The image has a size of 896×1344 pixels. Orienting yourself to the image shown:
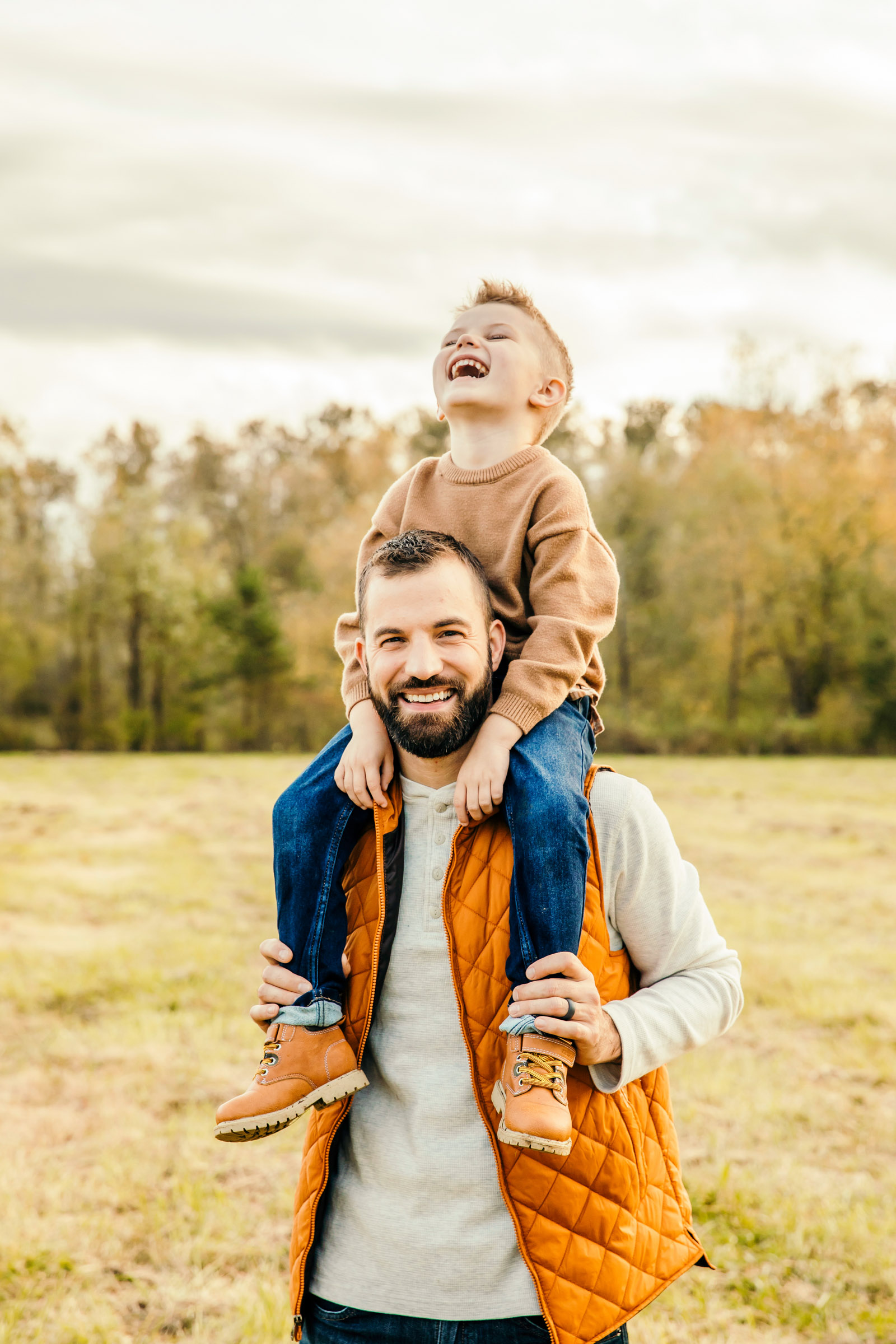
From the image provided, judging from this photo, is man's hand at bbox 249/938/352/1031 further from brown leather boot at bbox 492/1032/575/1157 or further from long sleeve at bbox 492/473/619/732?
long sleeve at bbox 492/473/619/732

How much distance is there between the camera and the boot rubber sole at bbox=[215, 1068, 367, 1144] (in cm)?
198

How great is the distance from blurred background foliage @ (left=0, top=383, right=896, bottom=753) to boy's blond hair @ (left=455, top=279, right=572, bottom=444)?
91.4 feet

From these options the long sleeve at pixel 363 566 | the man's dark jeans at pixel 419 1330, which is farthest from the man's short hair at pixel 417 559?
the man's dark jeans at pixel 419 1330

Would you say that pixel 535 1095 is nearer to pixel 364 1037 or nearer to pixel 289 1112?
pixel 364 1037

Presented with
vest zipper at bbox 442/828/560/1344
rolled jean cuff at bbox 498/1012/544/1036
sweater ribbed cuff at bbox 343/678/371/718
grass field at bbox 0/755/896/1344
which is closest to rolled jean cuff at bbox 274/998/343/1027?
vest zipper at bbox 442/828/560/1344

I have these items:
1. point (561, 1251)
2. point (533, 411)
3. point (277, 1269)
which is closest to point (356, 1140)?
point (561, 1251)

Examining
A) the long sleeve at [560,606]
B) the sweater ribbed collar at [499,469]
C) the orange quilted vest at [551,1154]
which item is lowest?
the orange quilted vest at [551,1154]

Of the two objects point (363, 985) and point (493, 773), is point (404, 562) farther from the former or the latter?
point (363, 985)

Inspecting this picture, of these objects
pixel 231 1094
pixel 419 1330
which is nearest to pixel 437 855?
pixel 419 1330

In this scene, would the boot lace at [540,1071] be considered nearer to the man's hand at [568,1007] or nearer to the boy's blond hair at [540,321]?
the man's hand at [568,1007]

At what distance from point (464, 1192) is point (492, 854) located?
2.01 feet

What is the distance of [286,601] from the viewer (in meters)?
36.2

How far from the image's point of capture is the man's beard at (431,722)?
2076mm

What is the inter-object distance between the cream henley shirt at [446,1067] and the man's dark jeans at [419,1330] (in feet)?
0.07
